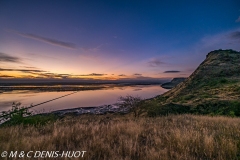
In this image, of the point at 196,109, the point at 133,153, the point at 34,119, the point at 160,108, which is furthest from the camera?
the point at 196,109

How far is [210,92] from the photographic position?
31641 millimetres

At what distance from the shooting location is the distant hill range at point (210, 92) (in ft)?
69.9

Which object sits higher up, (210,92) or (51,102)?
(210,92)

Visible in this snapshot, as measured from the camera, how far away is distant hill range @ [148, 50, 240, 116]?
2130 centimetres

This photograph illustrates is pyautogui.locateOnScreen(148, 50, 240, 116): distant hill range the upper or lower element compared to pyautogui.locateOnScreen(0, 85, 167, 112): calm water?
upper

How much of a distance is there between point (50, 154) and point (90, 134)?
7.32 ft

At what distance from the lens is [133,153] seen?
13.7 feet

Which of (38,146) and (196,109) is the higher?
(38,146)

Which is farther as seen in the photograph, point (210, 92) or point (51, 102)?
point (51, 102)

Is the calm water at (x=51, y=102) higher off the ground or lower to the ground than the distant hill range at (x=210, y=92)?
lower

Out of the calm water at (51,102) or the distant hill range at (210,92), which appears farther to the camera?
the calm water at (51,102)

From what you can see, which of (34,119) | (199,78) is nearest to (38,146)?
(34,119)

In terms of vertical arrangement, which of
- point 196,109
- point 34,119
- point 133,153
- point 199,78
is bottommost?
point 196,109

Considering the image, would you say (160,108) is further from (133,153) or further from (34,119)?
(133,153)
